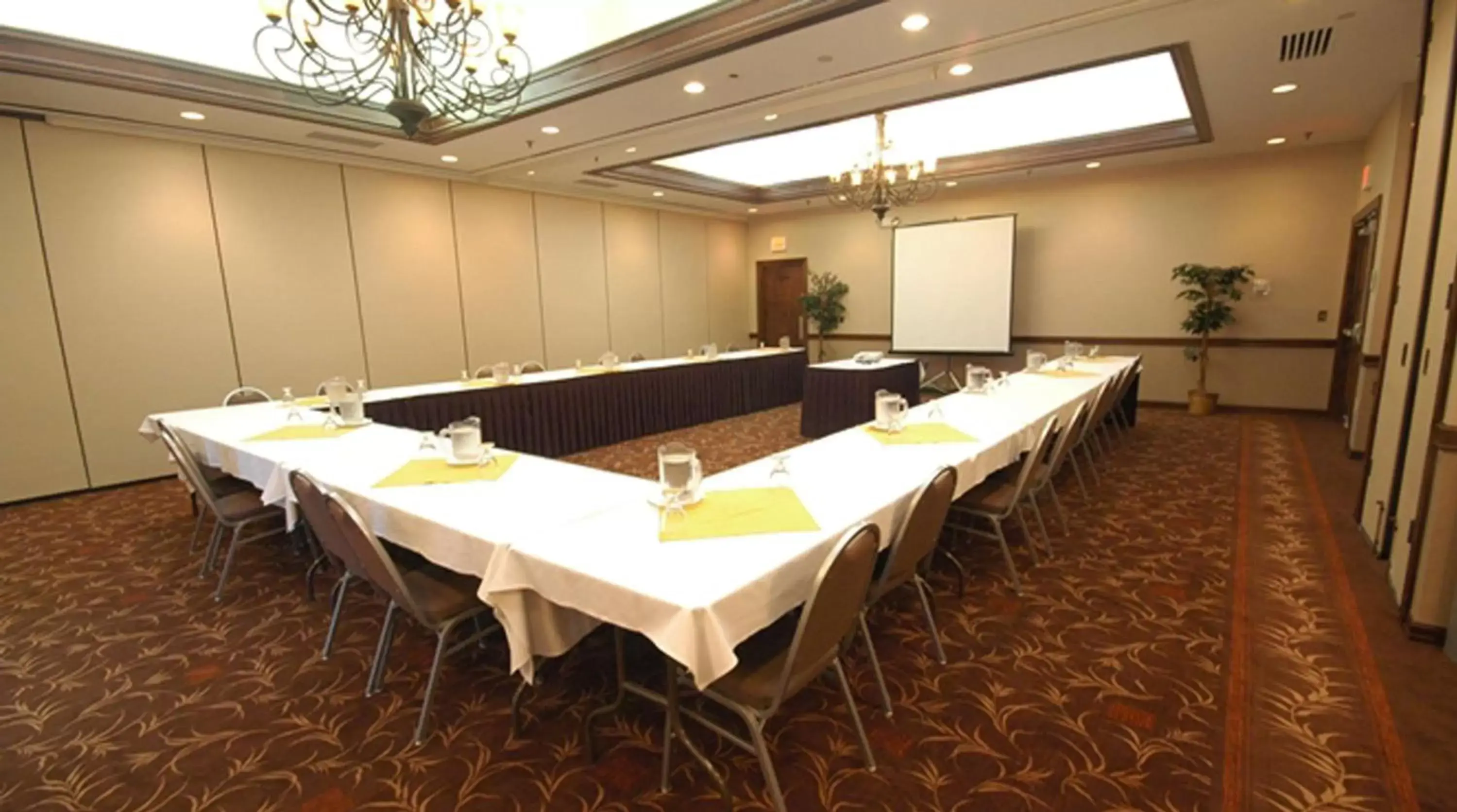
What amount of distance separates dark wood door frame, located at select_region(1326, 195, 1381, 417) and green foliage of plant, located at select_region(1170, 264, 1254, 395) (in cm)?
83

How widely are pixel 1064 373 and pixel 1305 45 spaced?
2.61 metres

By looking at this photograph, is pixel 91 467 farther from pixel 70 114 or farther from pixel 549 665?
pixel 549 665

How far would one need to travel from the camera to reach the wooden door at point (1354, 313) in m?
5.74

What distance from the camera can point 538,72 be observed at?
454cm

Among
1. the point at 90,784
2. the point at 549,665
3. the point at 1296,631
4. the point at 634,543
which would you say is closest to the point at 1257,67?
the point at 1296,631

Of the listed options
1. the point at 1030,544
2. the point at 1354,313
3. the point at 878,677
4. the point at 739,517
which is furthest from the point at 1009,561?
the point at 1354,313

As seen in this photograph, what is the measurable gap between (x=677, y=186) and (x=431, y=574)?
7010mm

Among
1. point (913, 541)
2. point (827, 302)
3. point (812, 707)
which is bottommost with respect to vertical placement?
point (812, 707)

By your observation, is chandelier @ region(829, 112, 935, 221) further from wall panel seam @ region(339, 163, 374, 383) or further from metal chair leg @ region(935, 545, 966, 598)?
wall panel seam @ region(339, 163, 374, 383)

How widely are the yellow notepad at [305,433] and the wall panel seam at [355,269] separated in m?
3.53

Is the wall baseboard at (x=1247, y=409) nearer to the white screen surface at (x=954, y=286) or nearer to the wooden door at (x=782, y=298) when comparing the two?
the white screen surface at (x=954, y=286)

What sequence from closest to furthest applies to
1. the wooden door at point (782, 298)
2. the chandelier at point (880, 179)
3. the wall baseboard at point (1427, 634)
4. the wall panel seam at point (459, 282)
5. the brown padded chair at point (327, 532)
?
1. the brown padded chair at point (327, 532)
2. the wall baseboard at point (1427, 634)
3. the chandelier at point (880, 179)
4. the wall panel seam at point (459, 282)
5. the wooden door at point (782, 298)

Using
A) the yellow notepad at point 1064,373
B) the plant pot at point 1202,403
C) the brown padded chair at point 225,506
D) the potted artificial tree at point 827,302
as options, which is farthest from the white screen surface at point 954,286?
the brown padded chair at point 225,506

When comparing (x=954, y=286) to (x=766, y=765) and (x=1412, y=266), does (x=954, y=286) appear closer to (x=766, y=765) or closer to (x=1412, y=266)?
(x=1412, y=266)
